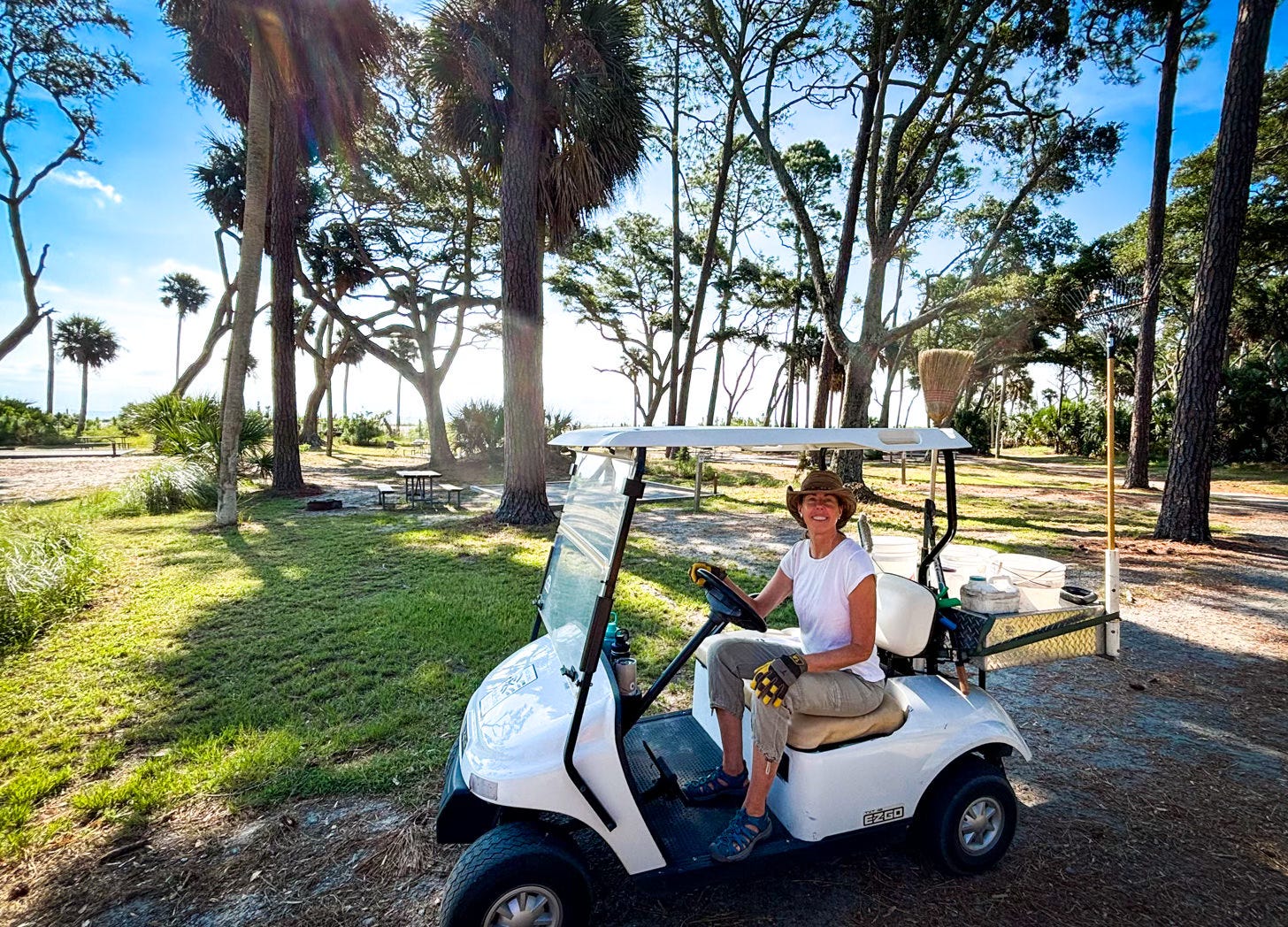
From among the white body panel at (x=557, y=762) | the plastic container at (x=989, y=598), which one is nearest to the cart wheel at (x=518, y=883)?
the white body panel at (x=557, y=762)

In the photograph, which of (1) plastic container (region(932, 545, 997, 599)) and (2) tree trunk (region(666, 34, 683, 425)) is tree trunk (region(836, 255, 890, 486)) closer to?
(2) tree trunk (region(666, 34, 683, 425))

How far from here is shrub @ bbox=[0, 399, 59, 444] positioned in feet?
78.7

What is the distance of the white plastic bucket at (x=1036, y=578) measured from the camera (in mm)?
2990

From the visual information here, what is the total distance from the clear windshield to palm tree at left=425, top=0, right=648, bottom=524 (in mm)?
6933

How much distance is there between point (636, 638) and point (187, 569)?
17.9 ft

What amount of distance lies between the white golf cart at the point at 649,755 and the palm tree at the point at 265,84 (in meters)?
9.09

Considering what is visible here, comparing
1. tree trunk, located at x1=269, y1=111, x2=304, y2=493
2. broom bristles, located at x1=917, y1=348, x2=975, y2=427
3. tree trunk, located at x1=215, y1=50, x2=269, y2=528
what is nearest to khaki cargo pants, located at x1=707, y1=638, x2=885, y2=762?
broom bristles, located at x1=917, y1=348, x2=975, y2=427

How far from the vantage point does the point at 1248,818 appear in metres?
2.74

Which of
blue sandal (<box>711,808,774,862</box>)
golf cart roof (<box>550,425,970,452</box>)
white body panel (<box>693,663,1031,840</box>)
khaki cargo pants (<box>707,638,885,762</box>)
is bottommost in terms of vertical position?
blue sandal (<box>711,808,774,862</box>)

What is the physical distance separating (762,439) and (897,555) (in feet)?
6.64

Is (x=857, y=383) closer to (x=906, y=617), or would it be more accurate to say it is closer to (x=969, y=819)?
(x=906, y=617)

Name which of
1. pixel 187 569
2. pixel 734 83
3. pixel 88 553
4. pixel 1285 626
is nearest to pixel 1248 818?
pixel 1285 626

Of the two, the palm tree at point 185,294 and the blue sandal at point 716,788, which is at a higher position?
the palm tree at point 185,294

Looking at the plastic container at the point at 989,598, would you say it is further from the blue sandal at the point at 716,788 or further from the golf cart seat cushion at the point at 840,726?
the blue sandal at the point at 716,788
